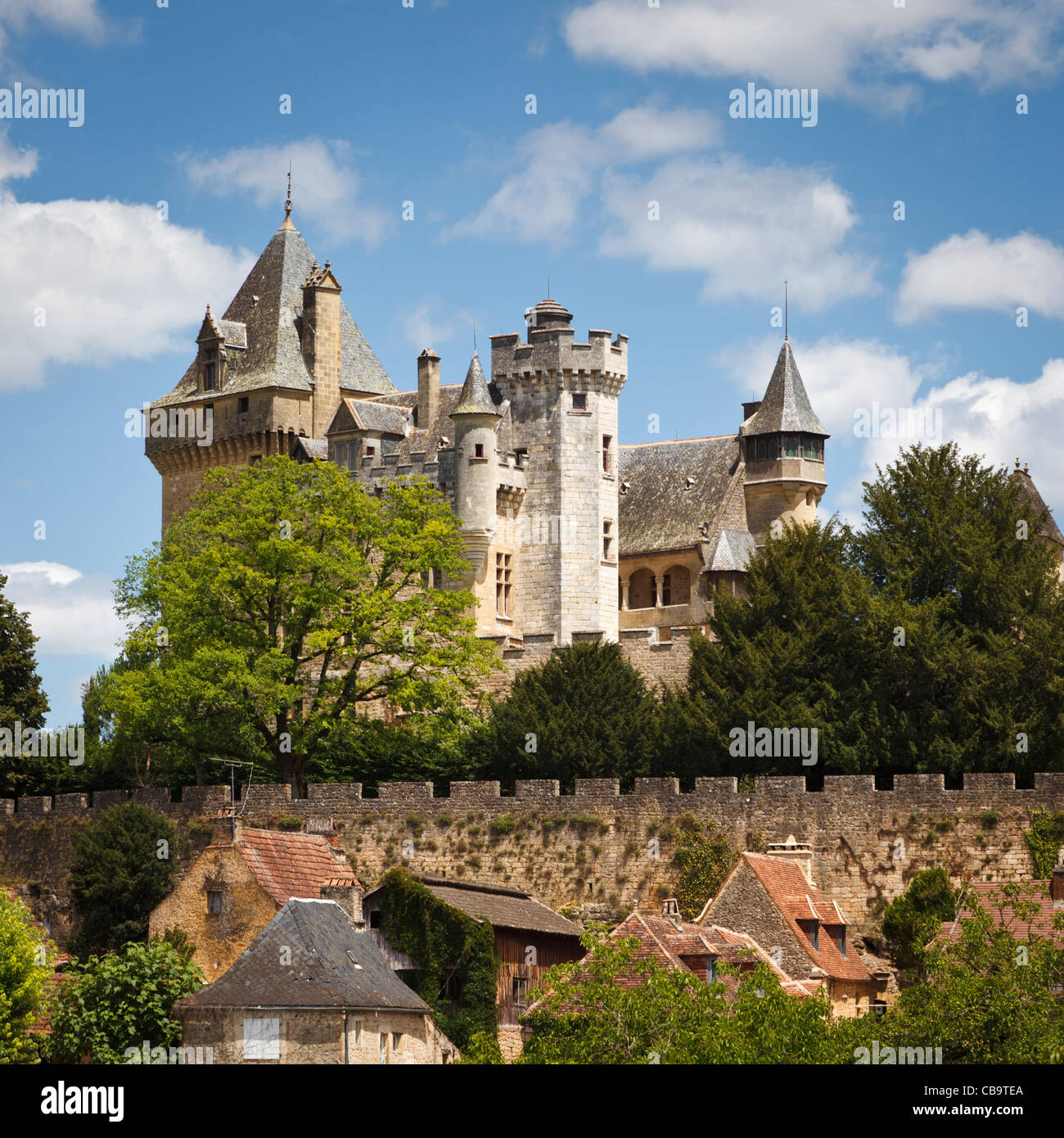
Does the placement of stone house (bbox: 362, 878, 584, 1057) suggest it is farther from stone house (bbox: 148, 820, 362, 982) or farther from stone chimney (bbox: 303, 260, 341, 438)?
stone chimney (bbox: 303, 260, 341, 438)

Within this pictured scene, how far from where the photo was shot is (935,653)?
58.8m

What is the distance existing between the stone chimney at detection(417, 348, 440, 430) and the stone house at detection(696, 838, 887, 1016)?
29566mm

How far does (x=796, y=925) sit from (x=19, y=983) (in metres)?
15.9

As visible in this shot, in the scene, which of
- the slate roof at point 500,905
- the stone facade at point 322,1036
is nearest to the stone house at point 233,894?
the slate roof at point 500,905

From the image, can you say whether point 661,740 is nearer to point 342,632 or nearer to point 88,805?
point 342,632

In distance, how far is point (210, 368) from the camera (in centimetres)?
8238

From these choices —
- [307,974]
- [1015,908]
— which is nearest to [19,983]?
[307,974]

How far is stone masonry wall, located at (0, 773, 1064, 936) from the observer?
168ft

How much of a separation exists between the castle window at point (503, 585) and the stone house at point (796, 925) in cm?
2214

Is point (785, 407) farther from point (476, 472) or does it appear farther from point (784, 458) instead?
point (476, 472)

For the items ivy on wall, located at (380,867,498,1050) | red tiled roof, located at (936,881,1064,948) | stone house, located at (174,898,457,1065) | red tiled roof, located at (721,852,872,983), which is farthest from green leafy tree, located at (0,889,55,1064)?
red tiled roof, located at (936,881,1064,948)
